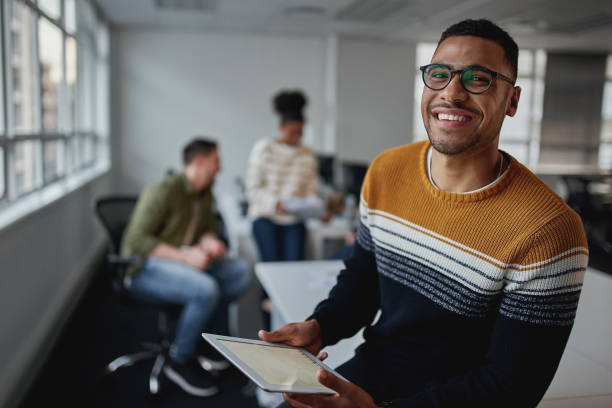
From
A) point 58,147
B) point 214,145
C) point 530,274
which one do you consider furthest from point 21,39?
point 530,274

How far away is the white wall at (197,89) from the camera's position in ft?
23.5

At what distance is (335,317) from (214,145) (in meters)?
1.89

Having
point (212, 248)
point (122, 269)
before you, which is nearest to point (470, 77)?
point (212, 248)

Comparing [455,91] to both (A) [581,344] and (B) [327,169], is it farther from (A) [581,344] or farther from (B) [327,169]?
(B) [327,169]

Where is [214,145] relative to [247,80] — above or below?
below

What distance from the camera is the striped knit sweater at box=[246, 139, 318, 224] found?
318cm

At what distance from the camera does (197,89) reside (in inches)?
288

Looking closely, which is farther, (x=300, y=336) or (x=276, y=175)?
(x=276, y=175)

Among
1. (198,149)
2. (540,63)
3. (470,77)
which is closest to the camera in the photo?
(470,77)

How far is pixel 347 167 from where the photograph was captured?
4.23 meters

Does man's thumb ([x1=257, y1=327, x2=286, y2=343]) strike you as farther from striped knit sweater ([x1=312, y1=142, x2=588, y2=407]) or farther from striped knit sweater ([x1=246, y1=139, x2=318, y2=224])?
striped knit sweater ([x1=246, y1=139, x2=318, y2=224])

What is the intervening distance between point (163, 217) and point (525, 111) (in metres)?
2.04

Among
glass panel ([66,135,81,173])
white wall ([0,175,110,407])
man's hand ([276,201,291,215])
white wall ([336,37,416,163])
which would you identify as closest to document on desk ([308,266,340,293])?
man's hand ([276,201,291,215])

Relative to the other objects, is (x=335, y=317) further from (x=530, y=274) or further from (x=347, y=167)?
(x=347, y=167)
